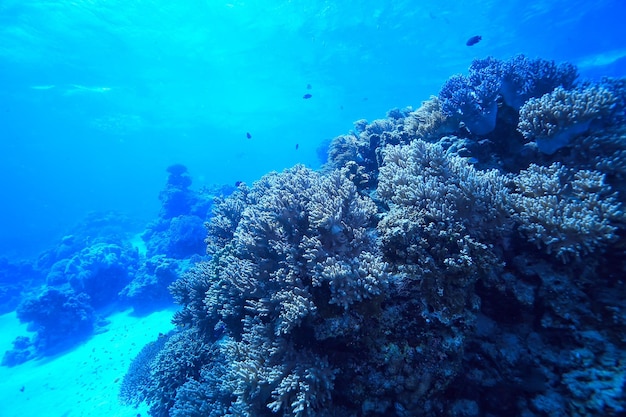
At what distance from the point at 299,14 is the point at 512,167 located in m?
30.7

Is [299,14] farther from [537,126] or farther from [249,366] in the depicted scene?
[249,366]

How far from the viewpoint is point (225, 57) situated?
3712cm

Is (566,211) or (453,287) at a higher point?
(566,211)

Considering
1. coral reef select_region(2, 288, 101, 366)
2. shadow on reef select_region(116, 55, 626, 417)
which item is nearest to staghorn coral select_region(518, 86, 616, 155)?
shadow on reef select_region(116, 55, 626, 417)

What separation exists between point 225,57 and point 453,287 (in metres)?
41.5

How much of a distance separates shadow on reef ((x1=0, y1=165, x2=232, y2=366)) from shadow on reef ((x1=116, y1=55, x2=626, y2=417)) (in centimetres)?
1252

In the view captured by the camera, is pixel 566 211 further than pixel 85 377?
No

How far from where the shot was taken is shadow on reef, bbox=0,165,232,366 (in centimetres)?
1348

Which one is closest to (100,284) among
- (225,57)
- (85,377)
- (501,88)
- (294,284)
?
(85,377)

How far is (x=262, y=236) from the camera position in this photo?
13.0ft

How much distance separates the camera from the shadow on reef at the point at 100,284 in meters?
13.5

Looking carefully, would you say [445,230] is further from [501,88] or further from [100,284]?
[100,284]

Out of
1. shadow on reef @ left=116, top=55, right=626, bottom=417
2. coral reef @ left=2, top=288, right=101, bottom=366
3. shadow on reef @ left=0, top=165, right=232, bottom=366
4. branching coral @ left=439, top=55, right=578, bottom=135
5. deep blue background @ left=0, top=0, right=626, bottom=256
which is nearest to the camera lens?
shadow on reef @ left=116, top=55, right=626, bottom=417

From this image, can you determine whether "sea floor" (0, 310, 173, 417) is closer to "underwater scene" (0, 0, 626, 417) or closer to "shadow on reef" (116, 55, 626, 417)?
"underwater scene" (0, 0, 626, 417)
